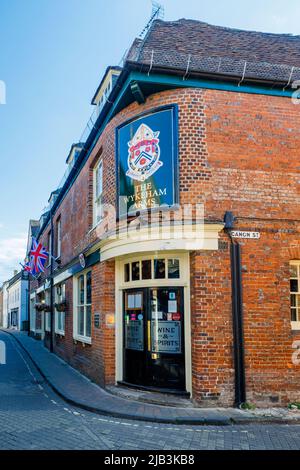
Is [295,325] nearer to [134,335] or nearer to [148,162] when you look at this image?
[134,335]

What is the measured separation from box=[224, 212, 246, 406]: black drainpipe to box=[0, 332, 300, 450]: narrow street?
109 centimetres

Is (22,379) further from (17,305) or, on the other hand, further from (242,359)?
(17,305)

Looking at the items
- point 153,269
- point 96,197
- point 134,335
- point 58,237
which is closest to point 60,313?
point 58,237

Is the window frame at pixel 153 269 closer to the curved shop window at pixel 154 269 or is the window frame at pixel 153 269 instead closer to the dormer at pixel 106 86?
the curved shop window at pixel 154 269

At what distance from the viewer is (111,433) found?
6.58m

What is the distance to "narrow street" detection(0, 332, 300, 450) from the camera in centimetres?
604

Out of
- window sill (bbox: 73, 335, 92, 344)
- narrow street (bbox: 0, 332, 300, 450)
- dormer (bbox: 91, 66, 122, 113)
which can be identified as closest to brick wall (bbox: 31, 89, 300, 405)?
narrow street (bbox: 0, 332, 300, 450)

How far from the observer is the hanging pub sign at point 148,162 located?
8910 millimetres

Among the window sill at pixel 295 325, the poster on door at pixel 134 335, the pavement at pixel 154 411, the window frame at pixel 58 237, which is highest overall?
the window frame at pixel 58 237

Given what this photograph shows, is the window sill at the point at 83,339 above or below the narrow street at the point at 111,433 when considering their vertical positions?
above

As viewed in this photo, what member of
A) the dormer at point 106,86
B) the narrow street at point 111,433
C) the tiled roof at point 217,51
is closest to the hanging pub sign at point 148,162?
the tiled roof at point 217,51

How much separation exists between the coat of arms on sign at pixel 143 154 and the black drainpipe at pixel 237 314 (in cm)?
200

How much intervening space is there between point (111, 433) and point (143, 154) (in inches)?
226

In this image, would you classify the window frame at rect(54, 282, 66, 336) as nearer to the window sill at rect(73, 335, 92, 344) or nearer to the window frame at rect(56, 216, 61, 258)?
the window frame at rect(56, 216, 61, 258)
